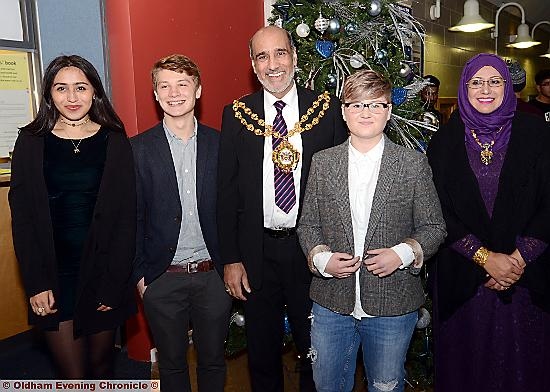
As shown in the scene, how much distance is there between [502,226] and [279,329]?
3.34ft

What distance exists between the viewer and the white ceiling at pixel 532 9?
Answer: 26.2ft

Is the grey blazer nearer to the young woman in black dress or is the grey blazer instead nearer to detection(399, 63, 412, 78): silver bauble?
the young woman in black dress

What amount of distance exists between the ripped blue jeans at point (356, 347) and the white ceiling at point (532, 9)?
6.90m

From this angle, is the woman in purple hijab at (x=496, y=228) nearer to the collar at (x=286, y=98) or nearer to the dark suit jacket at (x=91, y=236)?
the collar at (x=286, y=98)

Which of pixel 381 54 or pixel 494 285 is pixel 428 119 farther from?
pixel 494 285

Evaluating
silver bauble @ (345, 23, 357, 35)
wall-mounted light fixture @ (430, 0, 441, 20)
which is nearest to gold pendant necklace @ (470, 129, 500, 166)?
silver bauble @ (345, 23, 357, 35)

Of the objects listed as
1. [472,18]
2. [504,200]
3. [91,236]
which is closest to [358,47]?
[504,200]

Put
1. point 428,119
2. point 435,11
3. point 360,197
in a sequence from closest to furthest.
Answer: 1. point 360,197
2. point 428,119
3. point 435,11

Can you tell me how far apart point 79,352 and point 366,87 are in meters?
1.48

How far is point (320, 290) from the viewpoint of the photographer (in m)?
1.94

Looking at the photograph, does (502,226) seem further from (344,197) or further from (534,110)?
(534,110)

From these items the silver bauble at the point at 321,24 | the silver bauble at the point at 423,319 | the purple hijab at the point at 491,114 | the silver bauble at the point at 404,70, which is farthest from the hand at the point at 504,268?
the silver bauble at the point at 321,24

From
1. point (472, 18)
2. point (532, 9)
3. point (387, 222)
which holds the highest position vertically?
point (532, 9)

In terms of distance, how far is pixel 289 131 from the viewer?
2.19 metres
